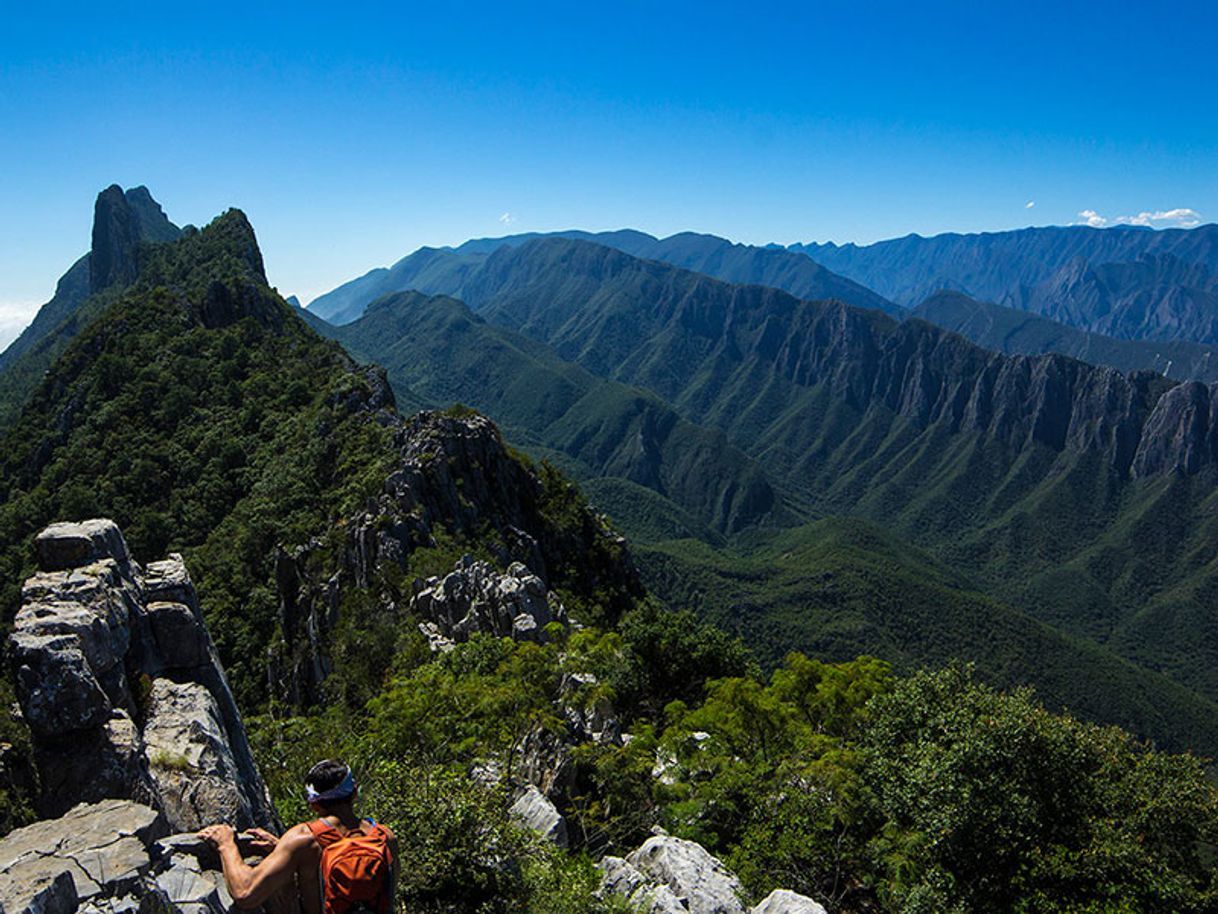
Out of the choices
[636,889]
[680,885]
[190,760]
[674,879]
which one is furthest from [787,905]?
[190,760]

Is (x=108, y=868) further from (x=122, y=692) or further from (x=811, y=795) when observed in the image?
(x=811, y=795)

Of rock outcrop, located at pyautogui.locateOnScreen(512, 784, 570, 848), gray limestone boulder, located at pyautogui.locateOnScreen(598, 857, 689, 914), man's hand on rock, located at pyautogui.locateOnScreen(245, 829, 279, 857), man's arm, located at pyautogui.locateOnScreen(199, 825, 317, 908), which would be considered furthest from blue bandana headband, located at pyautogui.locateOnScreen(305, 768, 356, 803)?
rock outcrop, located at pyautogui.locateOnScreen(512, 784, 570, 848)

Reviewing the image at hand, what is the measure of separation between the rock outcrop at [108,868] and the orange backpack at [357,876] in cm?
290

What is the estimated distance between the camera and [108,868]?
1106cm

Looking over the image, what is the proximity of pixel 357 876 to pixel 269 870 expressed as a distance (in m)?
1.19

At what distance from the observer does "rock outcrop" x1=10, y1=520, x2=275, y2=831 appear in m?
14.9

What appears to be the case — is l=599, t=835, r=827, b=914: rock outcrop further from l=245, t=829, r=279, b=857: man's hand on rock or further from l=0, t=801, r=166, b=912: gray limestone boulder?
l=0, t=801, r=166, b=912: gray limestone boulder

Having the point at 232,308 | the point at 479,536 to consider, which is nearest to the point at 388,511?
the point at 479,536

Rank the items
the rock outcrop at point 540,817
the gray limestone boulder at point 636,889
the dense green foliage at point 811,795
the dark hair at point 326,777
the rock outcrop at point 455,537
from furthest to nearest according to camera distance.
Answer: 1. the rock outcrop at point 455,537
2. the rock outcrop at point 540,817
3. the gray limestone boulder at point 636,889
4. the dense green foliage at point 811,795
5. the dark hair at point 326,777

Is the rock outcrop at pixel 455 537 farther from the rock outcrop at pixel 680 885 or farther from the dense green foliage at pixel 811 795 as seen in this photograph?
the rock outcrop at pixel 680 885

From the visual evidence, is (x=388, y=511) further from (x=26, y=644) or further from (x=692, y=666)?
(x=26, y=644)

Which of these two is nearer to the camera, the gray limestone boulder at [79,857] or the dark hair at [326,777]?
the gray limestone boulder at [79,857]

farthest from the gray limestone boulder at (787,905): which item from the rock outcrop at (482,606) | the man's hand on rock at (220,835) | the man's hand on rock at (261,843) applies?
the rock outcrop at (482,606)

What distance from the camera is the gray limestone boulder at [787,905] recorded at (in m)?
19.4
